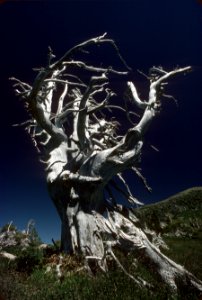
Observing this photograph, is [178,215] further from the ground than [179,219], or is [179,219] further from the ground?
[178,215]

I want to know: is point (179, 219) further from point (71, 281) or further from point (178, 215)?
point (71, 281)

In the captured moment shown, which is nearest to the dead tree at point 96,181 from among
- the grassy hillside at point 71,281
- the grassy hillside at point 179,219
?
the grassy hillside at point 71,281

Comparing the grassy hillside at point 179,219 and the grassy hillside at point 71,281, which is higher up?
the grassy hillside at point 179,219

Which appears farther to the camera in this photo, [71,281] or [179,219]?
[179,219]

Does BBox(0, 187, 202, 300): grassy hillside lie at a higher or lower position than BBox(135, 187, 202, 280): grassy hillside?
lower

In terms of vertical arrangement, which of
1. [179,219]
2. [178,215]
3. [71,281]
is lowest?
[71,281]

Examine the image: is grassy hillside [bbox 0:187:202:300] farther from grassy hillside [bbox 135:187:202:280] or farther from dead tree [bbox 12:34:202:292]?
grassy hillside [bbox 135:187:202:280]

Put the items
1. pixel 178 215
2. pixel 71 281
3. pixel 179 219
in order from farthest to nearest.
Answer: pixel 178 215 → pixel 179 219 → pixel 71 281

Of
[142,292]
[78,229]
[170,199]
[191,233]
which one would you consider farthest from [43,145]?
[170,199]

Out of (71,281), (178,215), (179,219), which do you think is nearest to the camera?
(71,281)

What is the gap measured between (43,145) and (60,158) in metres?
1.42

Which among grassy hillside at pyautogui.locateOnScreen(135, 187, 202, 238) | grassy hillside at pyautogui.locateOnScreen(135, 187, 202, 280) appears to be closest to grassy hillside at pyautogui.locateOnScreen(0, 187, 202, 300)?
grassy hillside at pyautogui.locateOnScreen(135, 187, 202, 280)

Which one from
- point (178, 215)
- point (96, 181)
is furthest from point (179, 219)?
point (96, 181)

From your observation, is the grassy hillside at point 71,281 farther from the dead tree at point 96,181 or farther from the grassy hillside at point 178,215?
the grassy hillside at point 178,215
